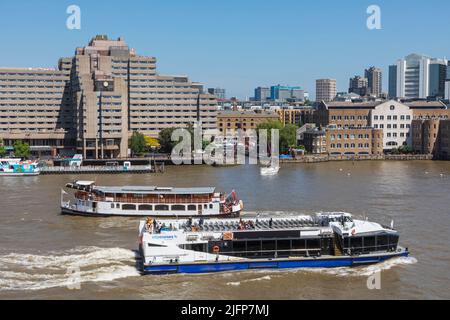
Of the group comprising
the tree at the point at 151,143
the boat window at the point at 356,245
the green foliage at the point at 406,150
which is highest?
the tree at the point at 151,143

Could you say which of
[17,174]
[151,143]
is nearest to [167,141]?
[151,143]

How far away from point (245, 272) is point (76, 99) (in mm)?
59925

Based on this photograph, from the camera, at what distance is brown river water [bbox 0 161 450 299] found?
2084cm

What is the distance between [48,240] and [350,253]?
13.4 metres

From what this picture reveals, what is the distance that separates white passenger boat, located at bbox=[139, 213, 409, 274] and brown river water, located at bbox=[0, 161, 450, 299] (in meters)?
0.40

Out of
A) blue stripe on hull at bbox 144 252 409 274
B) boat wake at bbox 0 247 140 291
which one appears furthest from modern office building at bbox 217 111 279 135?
blue stripe on hull at bbox 144 252 409 274

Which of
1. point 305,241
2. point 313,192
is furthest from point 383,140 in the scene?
point 305,241

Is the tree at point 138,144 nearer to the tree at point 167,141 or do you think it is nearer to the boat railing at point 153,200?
the tree at point 167,141

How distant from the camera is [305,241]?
23.8m

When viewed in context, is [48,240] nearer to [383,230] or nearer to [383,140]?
[383,230]

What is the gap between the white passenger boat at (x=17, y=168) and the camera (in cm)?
5588

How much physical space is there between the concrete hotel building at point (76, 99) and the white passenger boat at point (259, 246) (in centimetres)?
5810


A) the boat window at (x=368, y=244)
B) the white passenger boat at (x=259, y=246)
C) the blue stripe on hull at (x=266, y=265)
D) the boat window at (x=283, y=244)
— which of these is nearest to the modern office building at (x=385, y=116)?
the boat window at (x=368, y=244)

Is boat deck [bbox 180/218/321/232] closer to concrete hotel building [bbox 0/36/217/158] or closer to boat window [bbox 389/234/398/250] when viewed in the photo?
boat window [bbox 389/234/398/250]
